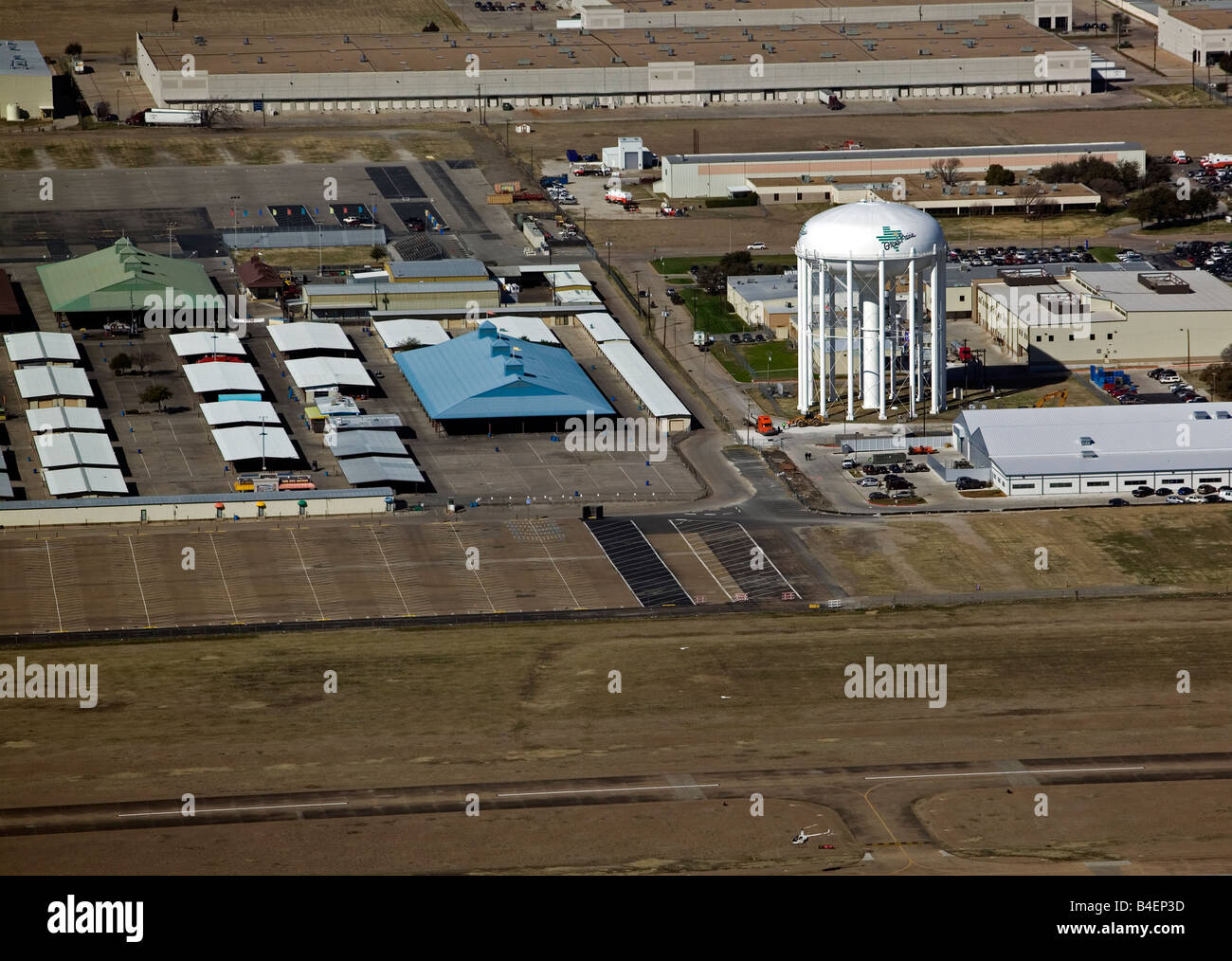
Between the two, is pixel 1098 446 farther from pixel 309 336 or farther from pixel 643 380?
pixel 309 336

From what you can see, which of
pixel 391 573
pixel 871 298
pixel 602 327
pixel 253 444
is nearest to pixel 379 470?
pixel 253 444

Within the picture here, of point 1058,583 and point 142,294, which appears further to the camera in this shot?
point 142,294

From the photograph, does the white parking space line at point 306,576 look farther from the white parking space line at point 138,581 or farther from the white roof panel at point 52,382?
the white roof panel at point 52,382

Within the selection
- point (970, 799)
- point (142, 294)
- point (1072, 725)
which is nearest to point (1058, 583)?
point (1072, 725)

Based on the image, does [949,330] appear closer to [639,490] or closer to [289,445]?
[639,490]
